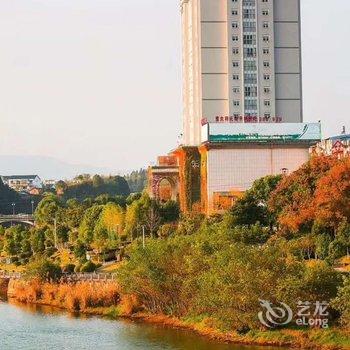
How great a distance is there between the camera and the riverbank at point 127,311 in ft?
107

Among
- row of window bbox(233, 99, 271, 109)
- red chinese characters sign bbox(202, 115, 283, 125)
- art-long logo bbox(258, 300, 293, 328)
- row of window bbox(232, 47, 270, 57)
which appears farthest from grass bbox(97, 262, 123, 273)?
row of window bbox(232, 47, 270, 57)

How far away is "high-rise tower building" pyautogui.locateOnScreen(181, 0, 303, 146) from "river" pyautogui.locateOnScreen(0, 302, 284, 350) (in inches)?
1368

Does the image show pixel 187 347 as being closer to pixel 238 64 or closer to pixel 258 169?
pixel 258 169

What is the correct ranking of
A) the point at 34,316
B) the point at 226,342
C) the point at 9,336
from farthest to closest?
the point at 34,316 < the point at 9,336 < the point at 226,342

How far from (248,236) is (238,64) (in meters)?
32.8

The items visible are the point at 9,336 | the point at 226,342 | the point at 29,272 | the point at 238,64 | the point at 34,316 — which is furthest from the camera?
the point at 238,64

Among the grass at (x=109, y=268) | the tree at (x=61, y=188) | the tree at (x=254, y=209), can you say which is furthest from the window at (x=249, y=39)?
the tree at (x=61, y=188)

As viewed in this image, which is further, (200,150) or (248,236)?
(200,150)

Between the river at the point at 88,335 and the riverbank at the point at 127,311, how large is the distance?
0.59 m

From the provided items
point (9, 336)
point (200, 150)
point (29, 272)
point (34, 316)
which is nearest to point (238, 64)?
point (200, 150)

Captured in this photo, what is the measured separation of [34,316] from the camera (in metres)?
44.6

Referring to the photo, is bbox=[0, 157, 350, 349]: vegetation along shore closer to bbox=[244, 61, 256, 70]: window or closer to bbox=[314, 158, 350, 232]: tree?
bbox=[314, 158, 350, 232]: tree

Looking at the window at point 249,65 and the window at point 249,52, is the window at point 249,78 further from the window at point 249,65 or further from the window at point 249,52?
the window at point 249,52

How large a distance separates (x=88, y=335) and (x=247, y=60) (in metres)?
41.5
